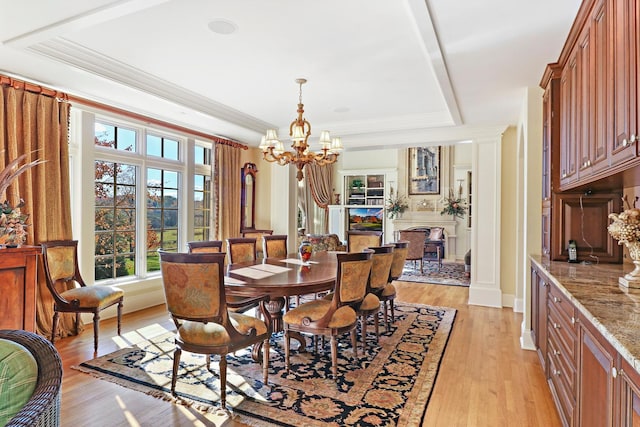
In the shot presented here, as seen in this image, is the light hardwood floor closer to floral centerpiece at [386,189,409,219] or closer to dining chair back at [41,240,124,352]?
dining chair back at [41,240,124,352]

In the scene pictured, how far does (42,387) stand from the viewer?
1021 mm

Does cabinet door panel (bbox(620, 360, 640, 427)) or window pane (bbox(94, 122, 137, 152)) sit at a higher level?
window pane (bbox(94, 122, 137, 152))

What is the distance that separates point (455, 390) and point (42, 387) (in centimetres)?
258

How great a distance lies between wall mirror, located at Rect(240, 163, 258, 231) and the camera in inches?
253

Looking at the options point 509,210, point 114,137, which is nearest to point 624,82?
point 509,210

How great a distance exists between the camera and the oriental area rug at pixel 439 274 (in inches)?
284

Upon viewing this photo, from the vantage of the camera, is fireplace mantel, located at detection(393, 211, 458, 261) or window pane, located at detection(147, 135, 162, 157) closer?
window pane, located at detection(147, 135, 162, 157)

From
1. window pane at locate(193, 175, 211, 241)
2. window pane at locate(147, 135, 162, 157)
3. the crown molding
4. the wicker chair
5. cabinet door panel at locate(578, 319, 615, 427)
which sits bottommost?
cabinet door panel at locate(578, 319, 615, 427)

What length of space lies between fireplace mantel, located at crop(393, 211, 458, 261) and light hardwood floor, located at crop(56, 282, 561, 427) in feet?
21.2

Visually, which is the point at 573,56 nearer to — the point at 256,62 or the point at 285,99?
the point at 256,62

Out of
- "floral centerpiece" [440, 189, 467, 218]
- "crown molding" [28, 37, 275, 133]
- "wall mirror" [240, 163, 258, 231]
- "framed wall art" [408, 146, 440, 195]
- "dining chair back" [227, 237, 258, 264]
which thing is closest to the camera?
"crown molding" [28, 37, 275, 133]

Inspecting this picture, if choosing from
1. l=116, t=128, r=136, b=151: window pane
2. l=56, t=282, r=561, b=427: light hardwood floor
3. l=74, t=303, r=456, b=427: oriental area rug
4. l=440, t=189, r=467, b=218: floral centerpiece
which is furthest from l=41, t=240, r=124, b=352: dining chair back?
l=440, t=189, r=467, b=218: floral centerpiece

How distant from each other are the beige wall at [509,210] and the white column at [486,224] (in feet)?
0.34

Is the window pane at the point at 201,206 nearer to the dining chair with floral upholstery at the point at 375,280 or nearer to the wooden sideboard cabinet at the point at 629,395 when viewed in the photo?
the dining chair with floral upholstery at the point at 375,280
